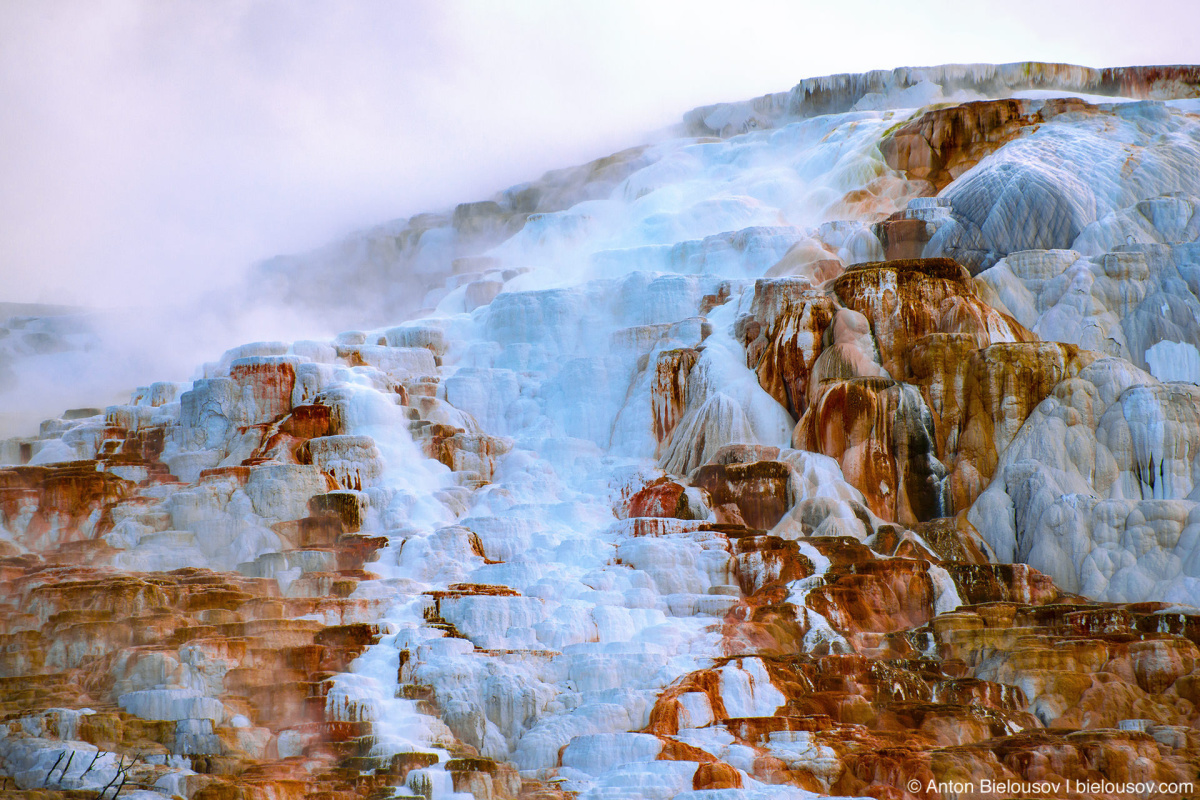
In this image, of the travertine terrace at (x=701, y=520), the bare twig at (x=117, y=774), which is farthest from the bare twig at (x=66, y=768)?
the bare twig at (x=117, y=774)

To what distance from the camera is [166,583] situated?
1619 cm

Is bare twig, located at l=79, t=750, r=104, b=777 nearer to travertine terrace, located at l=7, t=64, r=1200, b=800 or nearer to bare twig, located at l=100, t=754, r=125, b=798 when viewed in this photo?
travertine terrace, located at l=7, t=64, r=1200, b=800

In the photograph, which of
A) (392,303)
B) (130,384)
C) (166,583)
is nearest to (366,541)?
(166,583)

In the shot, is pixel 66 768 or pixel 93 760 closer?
pixel 66 768

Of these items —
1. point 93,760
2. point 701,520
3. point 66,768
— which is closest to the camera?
point 66,768

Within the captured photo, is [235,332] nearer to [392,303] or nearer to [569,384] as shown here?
[392,303]

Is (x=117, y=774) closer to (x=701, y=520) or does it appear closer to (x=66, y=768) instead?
(x=66, y=768)

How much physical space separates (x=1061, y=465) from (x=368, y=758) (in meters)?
12.6

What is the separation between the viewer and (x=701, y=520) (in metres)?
19.5

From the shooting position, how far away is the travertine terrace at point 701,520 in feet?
42.3

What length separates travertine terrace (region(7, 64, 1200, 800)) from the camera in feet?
42.3

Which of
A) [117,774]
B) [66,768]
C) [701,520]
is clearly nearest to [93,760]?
[66,768]

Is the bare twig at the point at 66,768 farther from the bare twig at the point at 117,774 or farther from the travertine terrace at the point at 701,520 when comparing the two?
the bare twig at the point at 117,774

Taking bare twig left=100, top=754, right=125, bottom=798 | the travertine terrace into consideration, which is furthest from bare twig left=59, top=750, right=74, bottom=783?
bare twig left=100, top=754, right=125, bottom=798
